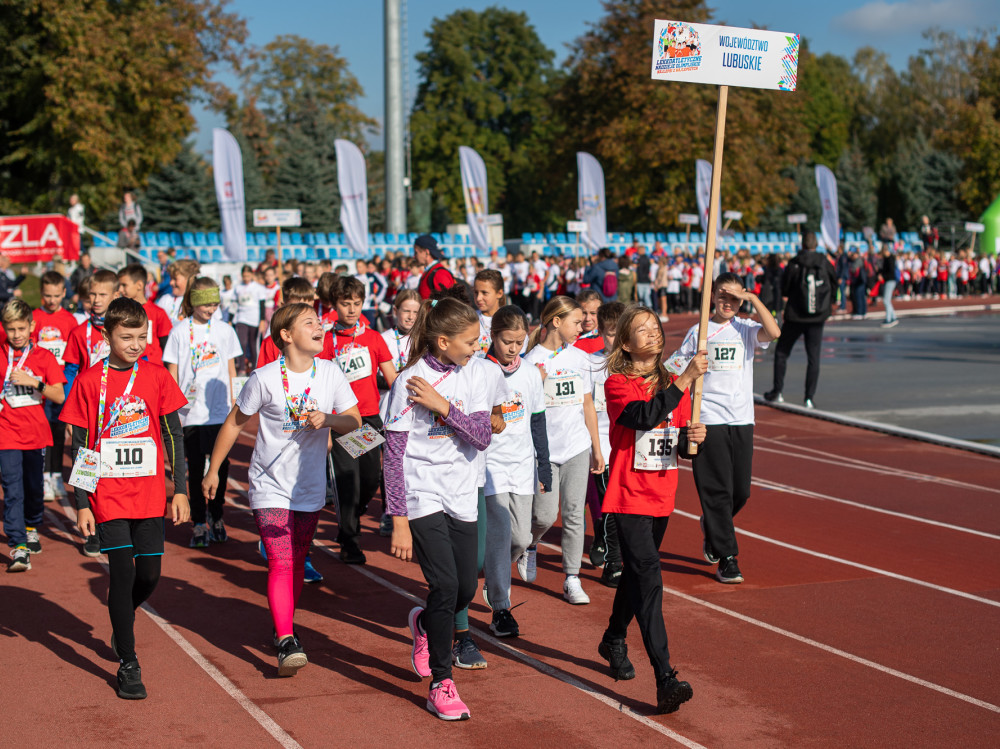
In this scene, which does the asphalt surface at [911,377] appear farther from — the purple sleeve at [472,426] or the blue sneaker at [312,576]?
the purple sleeve at [472,426]

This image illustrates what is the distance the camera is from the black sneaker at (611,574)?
7.52 metres

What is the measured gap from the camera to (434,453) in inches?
208

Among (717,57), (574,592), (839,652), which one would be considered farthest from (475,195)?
(839,652)

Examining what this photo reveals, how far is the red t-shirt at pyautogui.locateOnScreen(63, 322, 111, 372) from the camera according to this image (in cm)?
834

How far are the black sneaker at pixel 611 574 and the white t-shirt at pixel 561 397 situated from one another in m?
0.96

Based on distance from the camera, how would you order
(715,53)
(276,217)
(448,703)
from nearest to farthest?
(448,703) < (715,53) < (276,217)

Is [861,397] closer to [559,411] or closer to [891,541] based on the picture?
[891,541]

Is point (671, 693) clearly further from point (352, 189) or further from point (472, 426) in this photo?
point (352, 189)

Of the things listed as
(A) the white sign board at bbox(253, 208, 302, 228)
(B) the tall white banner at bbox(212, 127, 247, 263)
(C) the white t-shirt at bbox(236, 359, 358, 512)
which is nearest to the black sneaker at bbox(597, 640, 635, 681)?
(C) the white t-shirt at bbox(236, 359, 358, 512)

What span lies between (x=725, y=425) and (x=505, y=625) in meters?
2.24

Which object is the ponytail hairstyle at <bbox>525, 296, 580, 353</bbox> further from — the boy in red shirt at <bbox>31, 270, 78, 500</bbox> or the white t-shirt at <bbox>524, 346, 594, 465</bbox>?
the boy in red shirt at <bbox>31, 270, 78, 500</bbox>

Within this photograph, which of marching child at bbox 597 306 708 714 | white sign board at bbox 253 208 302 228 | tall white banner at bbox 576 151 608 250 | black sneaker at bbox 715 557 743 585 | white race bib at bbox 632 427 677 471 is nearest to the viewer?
marching child at bbox 597 306 708 714

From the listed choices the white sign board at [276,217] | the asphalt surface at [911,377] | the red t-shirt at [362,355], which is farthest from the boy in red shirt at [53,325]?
the white sign board at [276,217]

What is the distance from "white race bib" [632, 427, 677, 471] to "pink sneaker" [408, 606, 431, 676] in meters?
1.34
